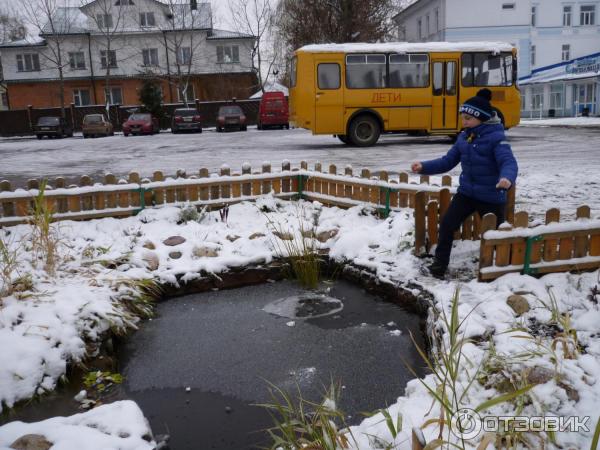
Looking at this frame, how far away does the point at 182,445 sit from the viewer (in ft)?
9.99

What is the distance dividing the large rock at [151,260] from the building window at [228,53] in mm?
41855

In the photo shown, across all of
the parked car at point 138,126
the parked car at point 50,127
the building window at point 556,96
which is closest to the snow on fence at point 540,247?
the parked car at point 138,126

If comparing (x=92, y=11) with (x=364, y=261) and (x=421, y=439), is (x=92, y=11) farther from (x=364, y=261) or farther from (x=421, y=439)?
(x=421, y=439)

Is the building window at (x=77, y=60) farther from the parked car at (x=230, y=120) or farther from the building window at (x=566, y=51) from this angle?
the building window at (x=566, y=51)

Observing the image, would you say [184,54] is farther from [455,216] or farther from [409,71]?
[455,216]

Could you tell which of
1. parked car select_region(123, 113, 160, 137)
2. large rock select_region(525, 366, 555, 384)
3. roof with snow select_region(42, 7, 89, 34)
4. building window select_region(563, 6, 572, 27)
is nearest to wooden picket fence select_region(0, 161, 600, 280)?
large rock select_region(525, 366, 555, 384)

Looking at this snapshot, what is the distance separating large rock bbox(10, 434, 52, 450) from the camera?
261 cm

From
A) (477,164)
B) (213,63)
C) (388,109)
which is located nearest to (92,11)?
(213,63)

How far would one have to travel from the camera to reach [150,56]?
147 ft

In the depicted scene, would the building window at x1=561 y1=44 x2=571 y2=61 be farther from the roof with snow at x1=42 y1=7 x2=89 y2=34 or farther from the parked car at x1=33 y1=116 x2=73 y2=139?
the roof with snow at x1=42 y1=7 x2=89 y2=34

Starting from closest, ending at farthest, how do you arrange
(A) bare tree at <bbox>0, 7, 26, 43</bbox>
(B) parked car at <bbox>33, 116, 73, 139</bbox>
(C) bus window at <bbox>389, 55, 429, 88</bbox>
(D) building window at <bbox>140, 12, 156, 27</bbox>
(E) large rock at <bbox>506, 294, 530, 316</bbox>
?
(E) large rock at <bbox>506, 294, 530, 316</bbox> < (C) bus window at <bbox>389, 55, 429, 88</bbox> < (B) parked car at <bbox>33, 116, 73, 139</bbox> < (D) building window at <bbox>140, 12, 156, 27</bbox> < (A) bare tree at <bbox>0, 7, 26, 43</bbox>

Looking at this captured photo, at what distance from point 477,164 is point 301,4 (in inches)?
1225

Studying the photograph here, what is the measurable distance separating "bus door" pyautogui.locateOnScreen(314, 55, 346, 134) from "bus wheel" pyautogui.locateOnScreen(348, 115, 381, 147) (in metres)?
0.67

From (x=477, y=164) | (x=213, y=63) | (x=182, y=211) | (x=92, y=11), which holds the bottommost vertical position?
(x=182, y=211)
